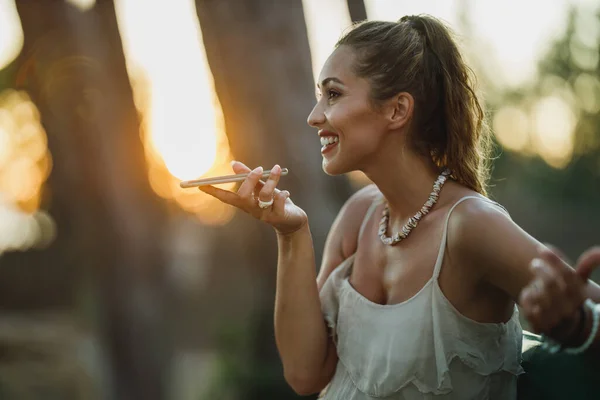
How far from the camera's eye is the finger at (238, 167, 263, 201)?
155cm

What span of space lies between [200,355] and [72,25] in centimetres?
452

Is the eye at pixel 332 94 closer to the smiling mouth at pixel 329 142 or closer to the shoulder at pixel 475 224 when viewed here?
the smiling mouth at pixel 329 142

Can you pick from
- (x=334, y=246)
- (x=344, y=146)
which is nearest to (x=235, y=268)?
(x=334, y=246)

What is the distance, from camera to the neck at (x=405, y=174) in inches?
67.5

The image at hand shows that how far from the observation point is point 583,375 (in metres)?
1.34

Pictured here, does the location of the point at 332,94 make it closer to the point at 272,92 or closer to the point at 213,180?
the point at 213,180

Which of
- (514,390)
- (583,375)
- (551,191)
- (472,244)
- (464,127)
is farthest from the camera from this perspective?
(551,191)

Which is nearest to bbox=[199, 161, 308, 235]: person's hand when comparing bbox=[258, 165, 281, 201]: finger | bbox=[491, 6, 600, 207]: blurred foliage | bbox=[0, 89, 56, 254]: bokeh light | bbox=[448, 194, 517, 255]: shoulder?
bbox=[258, 165, 281, 201]: finger

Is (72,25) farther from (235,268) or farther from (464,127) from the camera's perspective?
(464,127)

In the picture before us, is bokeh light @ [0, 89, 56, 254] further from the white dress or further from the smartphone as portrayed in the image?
the white dress

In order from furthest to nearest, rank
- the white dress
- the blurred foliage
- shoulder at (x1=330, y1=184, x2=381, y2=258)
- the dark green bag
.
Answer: the blurred foliage → shoulder at (x1=330, y1=184, x2=381, y2=258) → the white dress → the dark green bag

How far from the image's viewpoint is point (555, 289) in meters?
1.16

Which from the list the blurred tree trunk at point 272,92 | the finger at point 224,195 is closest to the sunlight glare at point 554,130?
the blurred tree trunk at point 272,92

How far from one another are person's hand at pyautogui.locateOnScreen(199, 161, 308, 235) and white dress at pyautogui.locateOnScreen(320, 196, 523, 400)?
0.31m
